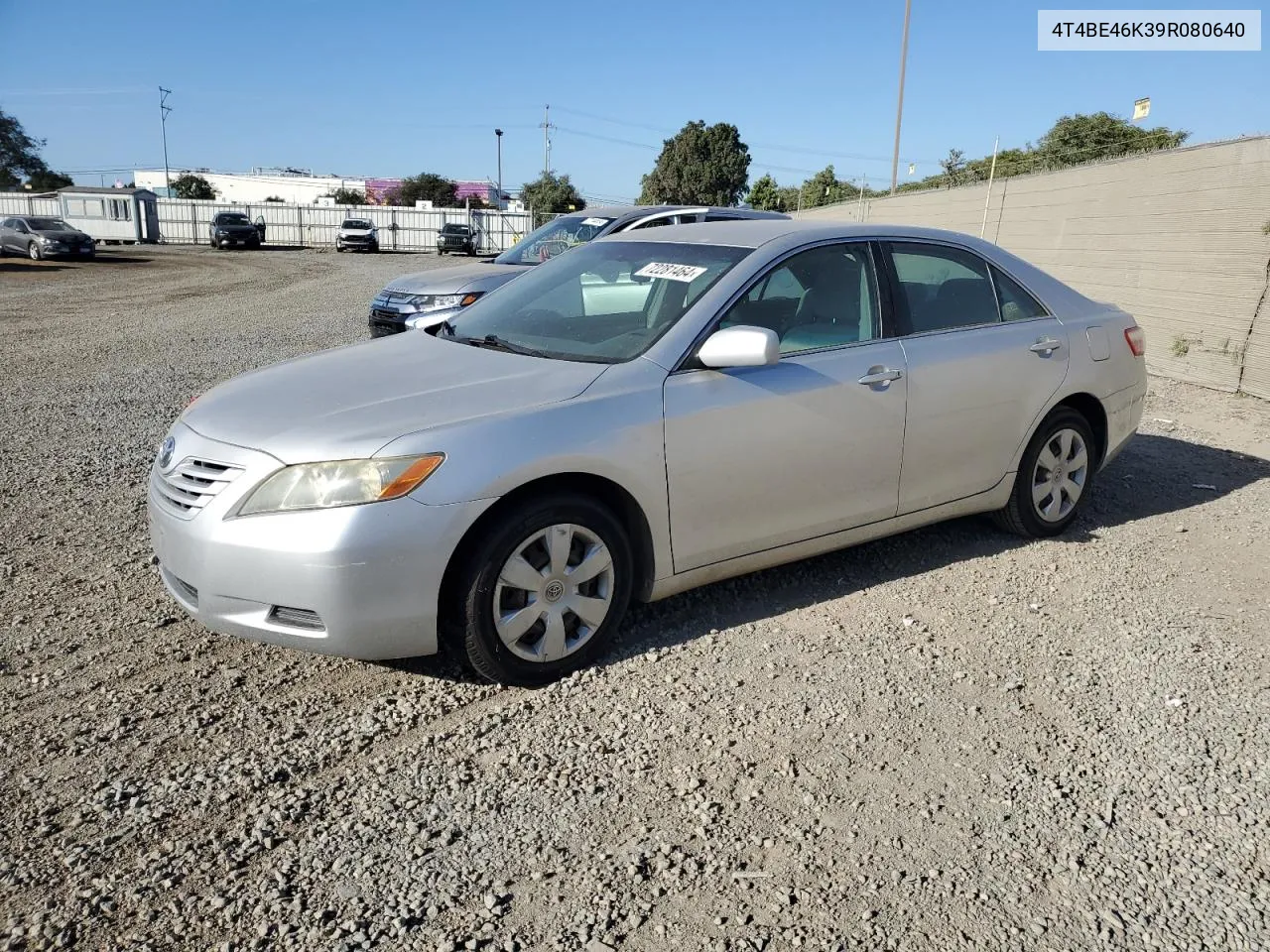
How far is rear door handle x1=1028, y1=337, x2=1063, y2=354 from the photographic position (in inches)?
194

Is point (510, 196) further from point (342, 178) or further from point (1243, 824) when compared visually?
point (1243, 824)

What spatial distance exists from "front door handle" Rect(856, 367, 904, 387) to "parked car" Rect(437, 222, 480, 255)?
39.3 metres

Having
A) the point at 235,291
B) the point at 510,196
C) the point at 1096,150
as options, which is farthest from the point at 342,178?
the point at 1096,150

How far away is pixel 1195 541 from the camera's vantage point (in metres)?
5.36

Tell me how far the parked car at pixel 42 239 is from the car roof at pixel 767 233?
3379 centimetres

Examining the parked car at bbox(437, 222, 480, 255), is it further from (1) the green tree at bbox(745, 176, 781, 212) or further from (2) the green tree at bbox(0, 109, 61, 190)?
(2) the green tree at bbox(0, 109, 61, 190)

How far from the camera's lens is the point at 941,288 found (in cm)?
476

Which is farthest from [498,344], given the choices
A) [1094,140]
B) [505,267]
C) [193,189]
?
[193,189]

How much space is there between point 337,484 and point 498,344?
128 centimetres

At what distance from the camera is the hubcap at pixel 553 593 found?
339 centimetres

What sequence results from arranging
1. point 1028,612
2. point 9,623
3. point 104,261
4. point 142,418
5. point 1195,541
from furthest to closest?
point 104,261
point 142,418
point 1195,541
point 1028,612
point 9,623

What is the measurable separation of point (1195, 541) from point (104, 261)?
34.9 meters

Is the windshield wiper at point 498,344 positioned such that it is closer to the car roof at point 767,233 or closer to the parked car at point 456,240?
the car roof at point 767,233

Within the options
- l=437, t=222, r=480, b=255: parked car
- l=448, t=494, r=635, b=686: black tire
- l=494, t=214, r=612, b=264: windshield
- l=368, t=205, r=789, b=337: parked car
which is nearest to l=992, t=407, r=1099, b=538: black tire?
l=448, t=494, r=635, b=686: black tire
